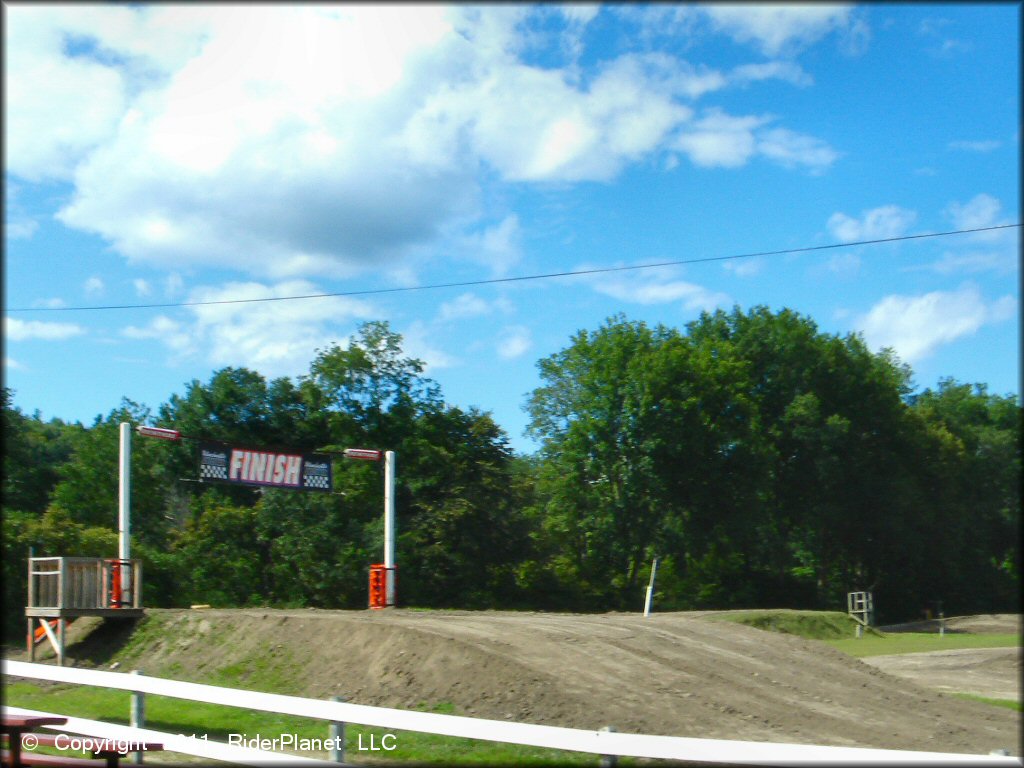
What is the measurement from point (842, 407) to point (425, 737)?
55794mm

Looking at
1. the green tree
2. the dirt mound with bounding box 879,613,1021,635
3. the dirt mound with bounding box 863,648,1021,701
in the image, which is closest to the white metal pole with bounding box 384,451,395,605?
the dirt mound with bounding box 863,648,1021,701

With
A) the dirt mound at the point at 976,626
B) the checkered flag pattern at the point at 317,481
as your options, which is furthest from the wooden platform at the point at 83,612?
the dirt mound at the point at 976,626

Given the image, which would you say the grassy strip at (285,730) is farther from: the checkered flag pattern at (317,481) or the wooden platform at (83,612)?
the checkered flag pattern at (317,481)

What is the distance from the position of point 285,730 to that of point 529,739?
18.8 ft

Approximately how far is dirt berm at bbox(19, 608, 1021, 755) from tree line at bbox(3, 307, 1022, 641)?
22.5m

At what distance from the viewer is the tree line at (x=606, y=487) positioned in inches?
1923

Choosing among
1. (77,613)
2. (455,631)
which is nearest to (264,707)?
(455,631)

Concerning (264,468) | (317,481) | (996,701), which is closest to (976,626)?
(996,701)

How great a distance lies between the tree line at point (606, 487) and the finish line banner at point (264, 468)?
50.7 ft

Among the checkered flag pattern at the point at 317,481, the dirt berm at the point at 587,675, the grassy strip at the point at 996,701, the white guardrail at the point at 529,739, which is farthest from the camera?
the checkered flag pattern at the point at 317,481

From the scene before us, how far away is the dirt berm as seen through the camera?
543 inches

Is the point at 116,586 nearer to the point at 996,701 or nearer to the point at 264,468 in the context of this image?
the point at 264,468

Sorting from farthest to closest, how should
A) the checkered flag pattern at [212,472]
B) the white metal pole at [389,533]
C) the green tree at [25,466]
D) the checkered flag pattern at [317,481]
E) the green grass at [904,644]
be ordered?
the green tree at [25,466] < the green grass at [904,644] < the white metal pole at [389,533] < the checkered flag pattern at [317,481] < the checkered flag pattern at [212,472]

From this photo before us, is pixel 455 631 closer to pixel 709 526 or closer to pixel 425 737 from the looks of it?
pixel 425 737
